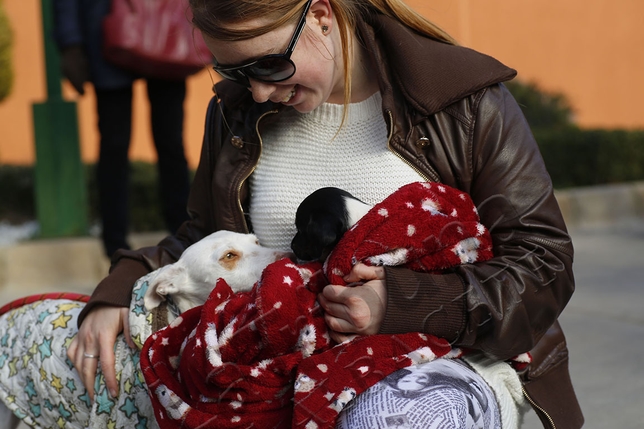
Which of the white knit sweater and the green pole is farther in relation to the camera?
the green pole

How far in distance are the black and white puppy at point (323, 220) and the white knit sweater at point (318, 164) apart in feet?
0.49

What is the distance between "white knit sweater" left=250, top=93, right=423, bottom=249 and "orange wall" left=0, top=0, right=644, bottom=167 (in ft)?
22.3

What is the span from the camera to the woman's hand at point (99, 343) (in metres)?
2.12

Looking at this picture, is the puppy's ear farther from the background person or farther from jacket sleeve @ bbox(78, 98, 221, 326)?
the background person

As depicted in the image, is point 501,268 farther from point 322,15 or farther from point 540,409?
point 322,15

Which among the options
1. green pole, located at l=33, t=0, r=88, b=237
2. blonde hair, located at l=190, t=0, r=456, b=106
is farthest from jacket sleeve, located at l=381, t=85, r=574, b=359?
green pole, located at l=33, t=0, r=88, b=237

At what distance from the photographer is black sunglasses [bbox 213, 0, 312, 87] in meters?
2.01

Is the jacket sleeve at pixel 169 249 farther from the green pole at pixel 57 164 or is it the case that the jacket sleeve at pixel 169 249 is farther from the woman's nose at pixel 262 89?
the green pole at pixel 57 164

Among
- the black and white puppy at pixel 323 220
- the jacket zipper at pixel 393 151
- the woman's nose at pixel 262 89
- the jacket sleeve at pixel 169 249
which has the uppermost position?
the woman's nose at pixel 262 89

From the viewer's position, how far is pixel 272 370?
1.76 m

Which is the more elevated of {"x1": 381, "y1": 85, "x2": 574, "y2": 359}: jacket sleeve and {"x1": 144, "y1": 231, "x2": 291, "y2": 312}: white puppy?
{"x1": 381, "y1": 85, "x2": 574, "y2": 359}: jacket sleeve

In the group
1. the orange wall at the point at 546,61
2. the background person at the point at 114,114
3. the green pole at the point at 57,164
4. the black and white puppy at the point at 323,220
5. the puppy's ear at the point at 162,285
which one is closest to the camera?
the black and white puppy at the point at 323,220

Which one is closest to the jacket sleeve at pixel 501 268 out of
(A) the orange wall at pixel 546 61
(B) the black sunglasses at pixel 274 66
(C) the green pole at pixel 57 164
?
(B) the black sunglasses at pixel 274 66

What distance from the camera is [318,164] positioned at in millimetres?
2277
